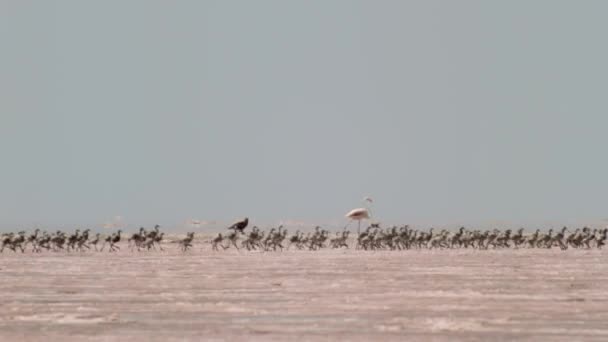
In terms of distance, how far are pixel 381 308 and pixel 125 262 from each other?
2211 centimetres

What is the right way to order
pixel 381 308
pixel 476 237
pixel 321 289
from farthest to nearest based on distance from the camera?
1. pixel 476 237
2. pixel 321 289
3. pixel 381 308

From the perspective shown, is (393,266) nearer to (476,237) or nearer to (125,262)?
(125,262)

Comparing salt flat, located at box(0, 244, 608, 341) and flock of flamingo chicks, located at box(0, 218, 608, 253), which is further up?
flock of flamingo chicks, located at box(0, 218, 608, 253)

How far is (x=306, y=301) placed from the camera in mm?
23969

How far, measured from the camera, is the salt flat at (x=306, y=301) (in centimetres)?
1855

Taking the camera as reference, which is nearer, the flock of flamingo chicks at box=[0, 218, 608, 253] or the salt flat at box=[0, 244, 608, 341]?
the salt flat at box=[0, 244, 608, 341]

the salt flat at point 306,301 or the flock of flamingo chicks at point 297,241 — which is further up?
the flock of flamingo chicks at point 297,241

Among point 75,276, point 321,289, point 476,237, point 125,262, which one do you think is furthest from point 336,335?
point 476,237

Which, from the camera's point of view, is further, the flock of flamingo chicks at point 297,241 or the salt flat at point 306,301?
the flock of flamingo chicks at point 297,241

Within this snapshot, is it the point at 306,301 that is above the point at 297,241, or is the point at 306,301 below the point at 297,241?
below

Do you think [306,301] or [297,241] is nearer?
[306,301]

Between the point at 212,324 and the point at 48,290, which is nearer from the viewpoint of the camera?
the point at 212,324

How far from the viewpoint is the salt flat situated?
18.5 metres

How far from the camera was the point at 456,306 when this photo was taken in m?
22.7
